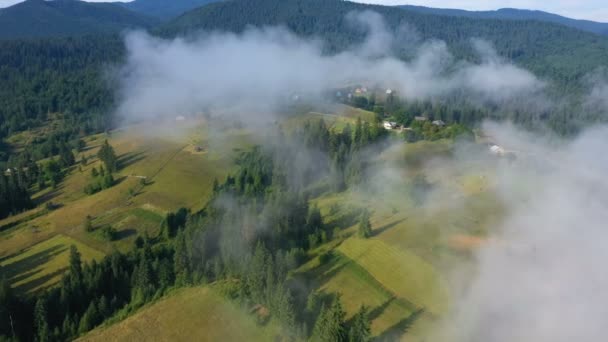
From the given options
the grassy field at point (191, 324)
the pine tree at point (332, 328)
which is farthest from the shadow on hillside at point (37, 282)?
the pine tree at point (332, 328)

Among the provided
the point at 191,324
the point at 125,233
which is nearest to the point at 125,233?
the point at 125,233

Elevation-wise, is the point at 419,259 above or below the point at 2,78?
below

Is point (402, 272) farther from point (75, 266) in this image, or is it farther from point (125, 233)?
point (125, 233)

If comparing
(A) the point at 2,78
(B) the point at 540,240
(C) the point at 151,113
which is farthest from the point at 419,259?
(A) the point at 2,78

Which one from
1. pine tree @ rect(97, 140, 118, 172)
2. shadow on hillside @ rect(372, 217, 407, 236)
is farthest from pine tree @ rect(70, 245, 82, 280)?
shadow on hillside @ rect(372, 217, 407, 236)

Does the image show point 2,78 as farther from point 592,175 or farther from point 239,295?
point 592,175

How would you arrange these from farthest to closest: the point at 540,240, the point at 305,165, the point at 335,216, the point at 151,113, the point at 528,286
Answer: the point at 151,113, the point at 305,165, the point at 335,216, the point at 540,240, the point at 528,286

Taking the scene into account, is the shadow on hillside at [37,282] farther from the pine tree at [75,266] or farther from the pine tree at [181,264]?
the pine tree at [181,264]
